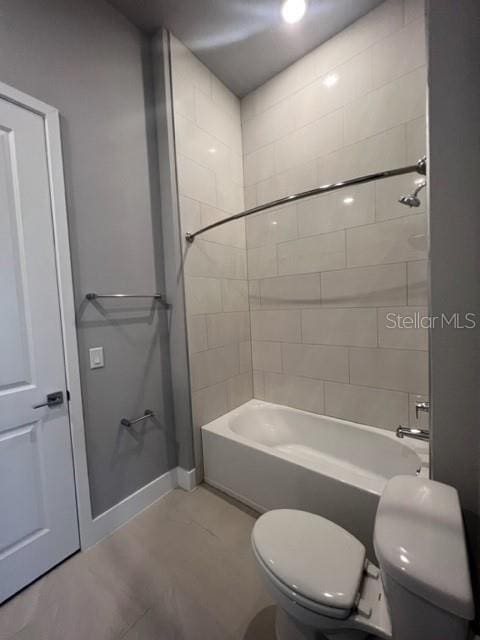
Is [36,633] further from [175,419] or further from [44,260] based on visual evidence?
[44,260]

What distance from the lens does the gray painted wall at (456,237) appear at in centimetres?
78

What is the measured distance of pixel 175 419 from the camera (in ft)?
6.32

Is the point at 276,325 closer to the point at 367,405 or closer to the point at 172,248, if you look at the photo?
the point at 367,405

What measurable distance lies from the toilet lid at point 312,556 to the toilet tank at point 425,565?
6.7 inches

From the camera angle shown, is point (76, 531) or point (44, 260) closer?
point (44, 260)

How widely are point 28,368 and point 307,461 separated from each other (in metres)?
1.49

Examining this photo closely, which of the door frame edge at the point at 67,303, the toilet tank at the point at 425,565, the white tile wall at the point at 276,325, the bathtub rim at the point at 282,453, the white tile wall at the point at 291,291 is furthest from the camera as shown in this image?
the white tile wall at the point at 276,325

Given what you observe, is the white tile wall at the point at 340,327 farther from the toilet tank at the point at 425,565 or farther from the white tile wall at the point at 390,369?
the toilet tank at the point at 425,565

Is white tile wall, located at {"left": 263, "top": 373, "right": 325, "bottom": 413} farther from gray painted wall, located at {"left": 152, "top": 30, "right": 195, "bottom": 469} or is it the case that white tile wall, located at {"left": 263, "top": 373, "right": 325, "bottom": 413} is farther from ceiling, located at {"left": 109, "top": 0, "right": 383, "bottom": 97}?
ceiling, located at {"left": 109, "top": 0, "right": 383, "bottom": 97}

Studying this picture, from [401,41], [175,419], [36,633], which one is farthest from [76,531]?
[401,41]

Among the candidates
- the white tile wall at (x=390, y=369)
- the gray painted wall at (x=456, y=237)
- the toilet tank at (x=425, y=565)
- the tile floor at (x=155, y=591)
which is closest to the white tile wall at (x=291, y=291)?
the white tile wall at (x=390, y=369)

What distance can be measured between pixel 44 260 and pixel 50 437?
0.86 m

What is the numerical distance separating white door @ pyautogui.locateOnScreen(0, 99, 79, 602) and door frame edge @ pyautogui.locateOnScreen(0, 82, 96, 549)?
2 cm

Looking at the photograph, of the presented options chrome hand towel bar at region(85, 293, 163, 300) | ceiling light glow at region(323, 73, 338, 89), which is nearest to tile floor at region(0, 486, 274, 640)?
chrome hand towel bar at region(85, 293, 163, 300)
